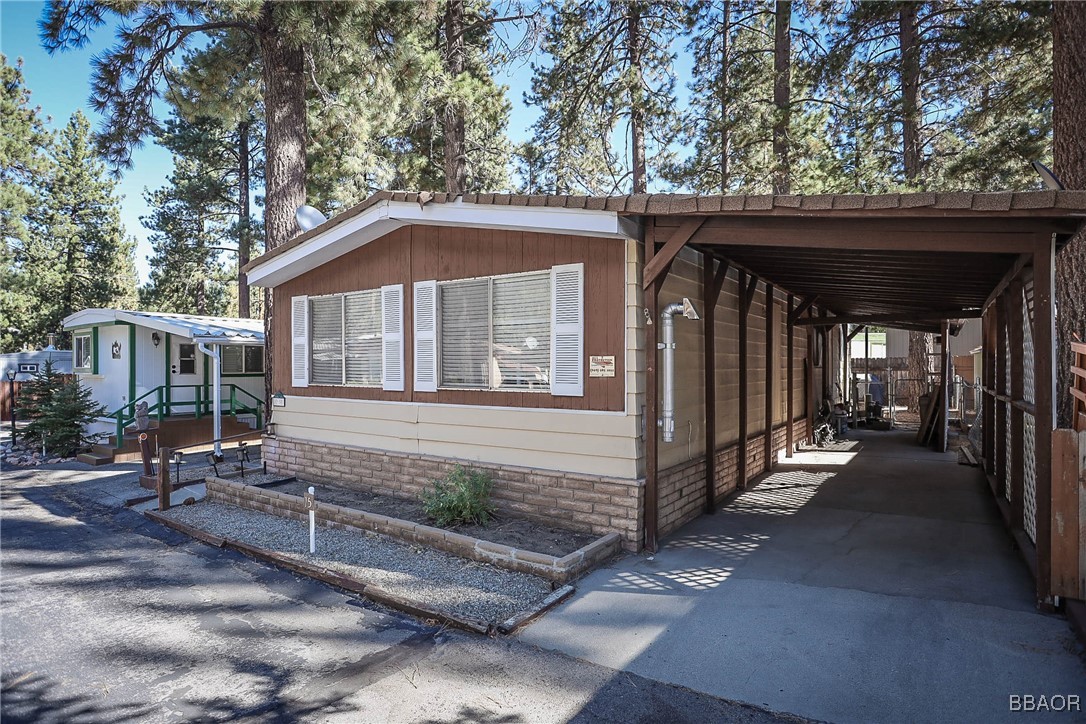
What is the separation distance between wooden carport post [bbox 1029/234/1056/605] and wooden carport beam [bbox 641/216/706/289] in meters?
2.27

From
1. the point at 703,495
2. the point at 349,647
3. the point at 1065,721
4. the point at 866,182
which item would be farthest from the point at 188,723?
the point at 866,182

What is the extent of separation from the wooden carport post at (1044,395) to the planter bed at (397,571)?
3205 mm

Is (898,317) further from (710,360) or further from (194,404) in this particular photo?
(194,404)

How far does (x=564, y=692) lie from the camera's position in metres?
3.44

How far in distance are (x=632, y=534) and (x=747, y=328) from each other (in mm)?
4049

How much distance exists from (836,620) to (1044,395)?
2.02m

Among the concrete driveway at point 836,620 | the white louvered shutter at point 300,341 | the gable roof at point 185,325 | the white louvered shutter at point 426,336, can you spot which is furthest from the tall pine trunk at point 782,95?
the gable roof at point 185,325

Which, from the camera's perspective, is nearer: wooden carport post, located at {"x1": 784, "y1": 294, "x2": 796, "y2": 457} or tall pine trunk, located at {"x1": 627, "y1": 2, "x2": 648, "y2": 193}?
wooden carport post, located at {"x1": 784, "y1": 294, "x2": 796, "y2": 457}

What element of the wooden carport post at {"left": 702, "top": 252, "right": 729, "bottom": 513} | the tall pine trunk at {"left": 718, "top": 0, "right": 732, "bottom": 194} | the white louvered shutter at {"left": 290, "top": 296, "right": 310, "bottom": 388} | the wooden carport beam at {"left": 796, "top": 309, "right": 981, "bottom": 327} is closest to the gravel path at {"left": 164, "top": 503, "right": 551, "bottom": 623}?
the white louvered shutter at {"left": 290, "top": 296, "right": 310, "bottom": 388}

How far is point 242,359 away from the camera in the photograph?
580 inches

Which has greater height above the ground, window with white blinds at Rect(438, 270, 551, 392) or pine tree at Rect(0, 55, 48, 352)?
pine tree at Rect(0, 55, 48, 352)

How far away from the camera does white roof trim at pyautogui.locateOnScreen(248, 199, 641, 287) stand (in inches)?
216

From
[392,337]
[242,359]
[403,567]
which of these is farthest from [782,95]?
[242,359]

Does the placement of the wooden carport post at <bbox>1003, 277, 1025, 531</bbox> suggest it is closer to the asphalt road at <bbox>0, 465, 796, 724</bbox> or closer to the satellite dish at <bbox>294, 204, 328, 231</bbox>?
the asphalt road at <bbox>0, 465, 796, 724</bbox>
